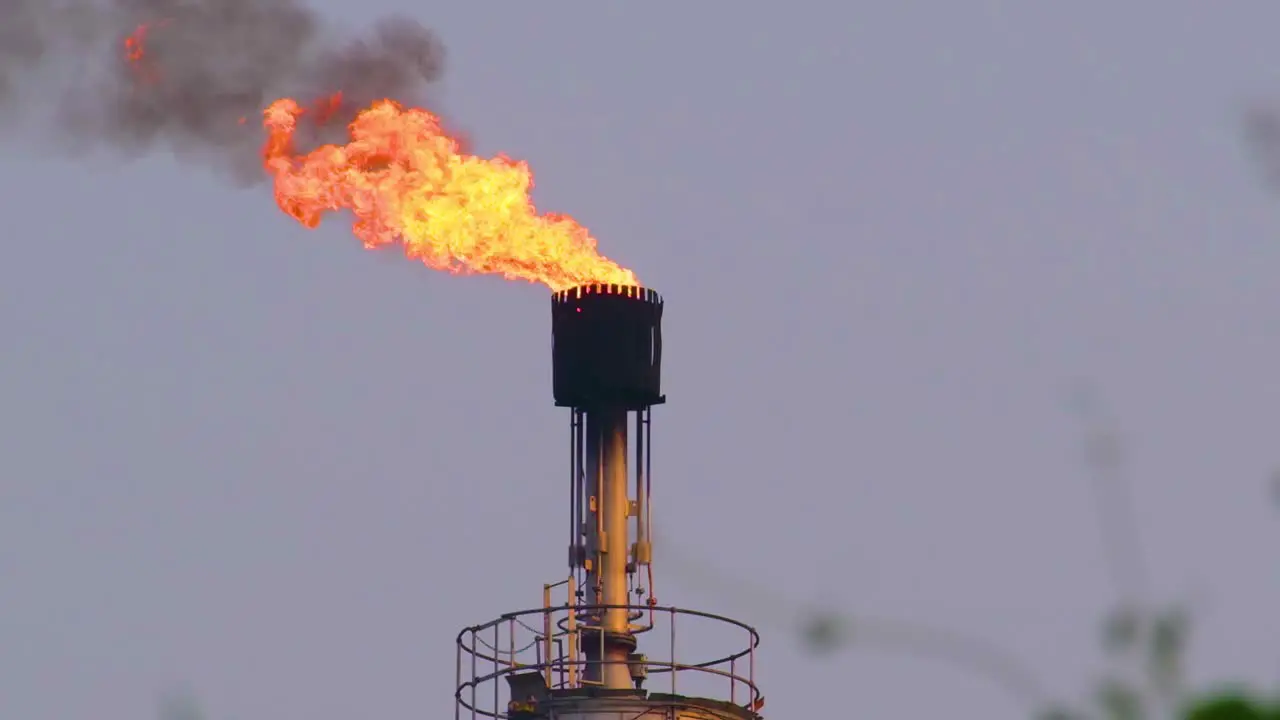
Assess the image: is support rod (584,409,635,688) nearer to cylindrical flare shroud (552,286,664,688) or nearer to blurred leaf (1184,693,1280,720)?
cylindrical flare shroud (552,286,664,688)

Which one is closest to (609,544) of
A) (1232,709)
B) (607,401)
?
(607,401)

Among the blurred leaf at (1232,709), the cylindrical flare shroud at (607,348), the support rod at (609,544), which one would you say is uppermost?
the cylindrical flare shroud at (607,348)

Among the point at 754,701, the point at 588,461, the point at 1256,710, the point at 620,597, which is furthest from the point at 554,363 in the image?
the point at 1256,710

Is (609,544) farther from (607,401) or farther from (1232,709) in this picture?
(1232,709)

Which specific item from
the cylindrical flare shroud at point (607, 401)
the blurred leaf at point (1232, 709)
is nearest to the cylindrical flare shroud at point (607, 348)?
the cylindrical flare shroud at point (607, 401)

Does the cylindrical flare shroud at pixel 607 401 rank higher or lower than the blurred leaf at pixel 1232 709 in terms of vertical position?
higher

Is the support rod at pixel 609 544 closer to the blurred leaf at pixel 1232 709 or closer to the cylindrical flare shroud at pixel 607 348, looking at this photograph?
the cylindrical flare shroud at pixel 607 348

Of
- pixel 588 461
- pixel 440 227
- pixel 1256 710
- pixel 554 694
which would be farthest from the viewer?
pixel 440 227

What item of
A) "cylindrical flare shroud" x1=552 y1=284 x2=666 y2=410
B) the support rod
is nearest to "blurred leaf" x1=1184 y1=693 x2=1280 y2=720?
the support rod

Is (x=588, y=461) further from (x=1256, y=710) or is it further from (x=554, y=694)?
(x=1256, y=710)
